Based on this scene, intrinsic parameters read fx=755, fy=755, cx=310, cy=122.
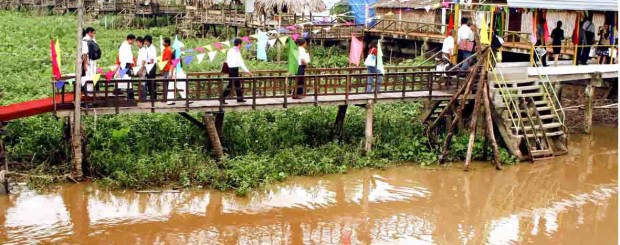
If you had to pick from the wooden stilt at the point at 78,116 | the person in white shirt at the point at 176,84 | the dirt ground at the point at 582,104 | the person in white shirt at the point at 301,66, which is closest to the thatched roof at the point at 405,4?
the dirt ground at the point at 582,104

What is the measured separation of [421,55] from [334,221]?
15.3 meters

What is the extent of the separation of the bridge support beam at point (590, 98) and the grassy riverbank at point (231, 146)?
13.3 ft

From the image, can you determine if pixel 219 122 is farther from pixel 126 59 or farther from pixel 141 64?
pixel 126 59

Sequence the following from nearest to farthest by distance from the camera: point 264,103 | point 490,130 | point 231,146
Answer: point 264,103 → point 231,146 → point 490,130

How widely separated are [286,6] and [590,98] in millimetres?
16151

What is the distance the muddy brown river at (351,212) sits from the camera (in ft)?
39.9

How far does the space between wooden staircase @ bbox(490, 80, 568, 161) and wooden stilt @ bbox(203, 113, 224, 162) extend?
20.0 feet

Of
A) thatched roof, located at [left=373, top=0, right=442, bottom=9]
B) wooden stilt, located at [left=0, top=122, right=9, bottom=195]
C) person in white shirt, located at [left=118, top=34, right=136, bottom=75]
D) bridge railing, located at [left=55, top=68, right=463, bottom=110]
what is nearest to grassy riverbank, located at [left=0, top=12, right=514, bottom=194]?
bridge railing, located at [left=55, top=68, right=463, bottom=110]

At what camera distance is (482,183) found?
1520cm

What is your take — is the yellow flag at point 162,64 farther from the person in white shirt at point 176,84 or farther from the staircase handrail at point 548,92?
the staircase handrail at point 548,92

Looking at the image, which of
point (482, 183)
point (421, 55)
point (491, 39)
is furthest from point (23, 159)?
point (421, 55)

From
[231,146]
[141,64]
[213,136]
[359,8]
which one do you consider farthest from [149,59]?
[359,8]

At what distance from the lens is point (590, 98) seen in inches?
757

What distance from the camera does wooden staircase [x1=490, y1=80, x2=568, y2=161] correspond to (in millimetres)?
16438
